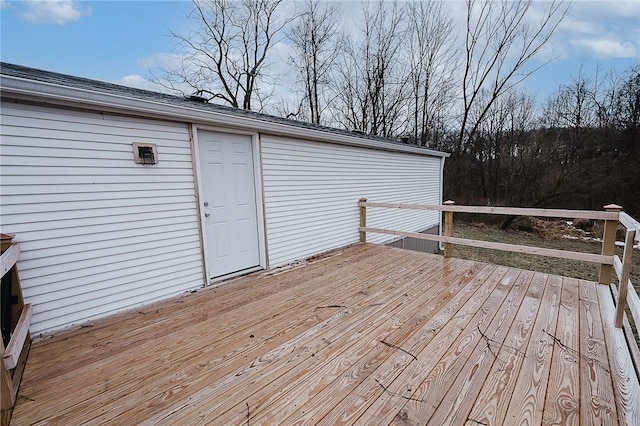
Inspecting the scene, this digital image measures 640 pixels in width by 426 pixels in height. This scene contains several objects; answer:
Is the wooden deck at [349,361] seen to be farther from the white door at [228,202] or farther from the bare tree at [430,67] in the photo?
the bare tree at [430,67]

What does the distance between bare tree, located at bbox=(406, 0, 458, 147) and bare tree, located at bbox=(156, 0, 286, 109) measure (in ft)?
21.3

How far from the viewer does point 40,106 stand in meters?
2.43

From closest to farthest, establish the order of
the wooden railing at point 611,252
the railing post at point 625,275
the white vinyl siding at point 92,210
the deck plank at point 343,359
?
the deck plank at point 343,359, the wooden railing at point 611,252, the railing post at point 625,275, the white vinyl siding at point 92,210

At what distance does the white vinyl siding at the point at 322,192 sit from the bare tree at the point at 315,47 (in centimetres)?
833

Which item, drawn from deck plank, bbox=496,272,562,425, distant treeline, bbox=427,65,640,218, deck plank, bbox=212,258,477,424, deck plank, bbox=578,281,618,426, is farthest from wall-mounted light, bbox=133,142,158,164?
distant treeline, bbox=427,65,640,218

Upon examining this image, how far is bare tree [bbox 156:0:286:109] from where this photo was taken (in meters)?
12.0

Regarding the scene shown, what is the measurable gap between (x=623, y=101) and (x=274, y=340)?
1798 centimetres

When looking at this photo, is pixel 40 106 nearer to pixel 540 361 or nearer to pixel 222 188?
pixel 222 188

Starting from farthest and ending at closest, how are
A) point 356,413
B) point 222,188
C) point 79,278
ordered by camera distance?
1. point 222,188
2. point 79,278
3. point 356,413

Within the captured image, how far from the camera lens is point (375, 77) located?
13.9 meters

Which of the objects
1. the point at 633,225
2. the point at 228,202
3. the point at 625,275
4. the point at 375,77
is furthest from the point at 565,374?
the point at 375,77

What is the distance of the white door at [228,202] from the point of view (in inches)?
142

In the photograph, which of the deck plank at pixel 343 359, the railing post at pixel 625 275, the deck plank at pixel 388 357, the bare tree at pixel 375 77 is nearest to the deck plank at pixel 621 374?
the railing post at pixel 625 275

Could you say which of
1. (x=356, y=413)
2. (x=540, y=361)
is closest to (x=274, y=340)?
(x=356, y=413)
